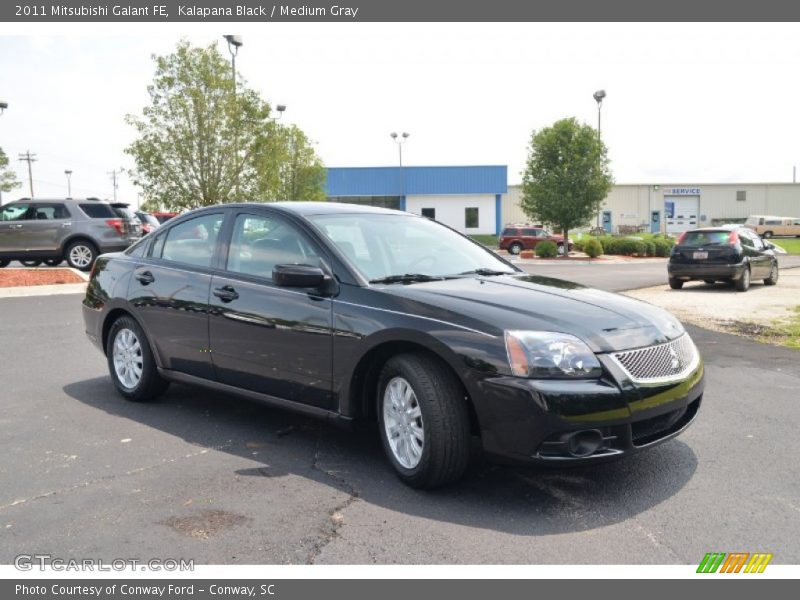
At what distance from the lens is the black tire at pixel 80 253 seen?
61.2 feet

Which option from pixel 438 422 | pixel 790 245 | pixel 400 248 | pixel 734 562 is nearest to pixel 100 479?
pixel 438 422

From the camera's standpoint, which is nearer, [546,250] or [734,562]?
[734,562]

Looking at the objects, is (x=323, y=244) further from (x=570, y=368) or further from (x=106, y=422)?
(x=106, y=422)

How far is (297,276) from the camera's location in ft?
14.6

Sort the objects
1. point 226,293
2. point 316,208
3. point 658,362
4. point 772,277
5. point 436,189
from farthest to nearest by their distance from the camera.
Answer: point 436,189, point 772,277, point 316,208, point 226,293, point 658,362

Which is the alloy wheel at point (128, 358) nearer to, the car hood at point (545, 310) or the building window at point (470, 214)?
the car hood at point (545, 310)

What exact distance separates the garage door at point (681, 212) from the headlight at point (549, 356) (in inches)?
2668

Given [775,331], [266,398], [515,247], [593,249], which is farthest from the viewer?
[515,247]

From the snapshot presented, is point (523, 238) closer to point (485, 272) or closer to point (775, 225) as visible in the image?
point (775, 225)

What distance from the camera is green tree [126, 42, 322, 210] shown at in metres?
24.2

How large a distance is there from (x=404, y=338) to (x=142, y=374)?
9.19 feet

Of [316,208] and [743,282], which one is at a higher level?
[316,208]

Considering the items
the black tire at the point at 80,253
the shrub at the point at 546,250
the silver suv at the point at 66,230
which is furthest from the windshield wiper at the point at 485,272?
the shrub at the point at 546,250

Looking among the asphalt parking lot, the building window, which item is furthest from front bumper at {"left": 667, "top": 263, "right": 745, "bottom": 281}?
the building window
